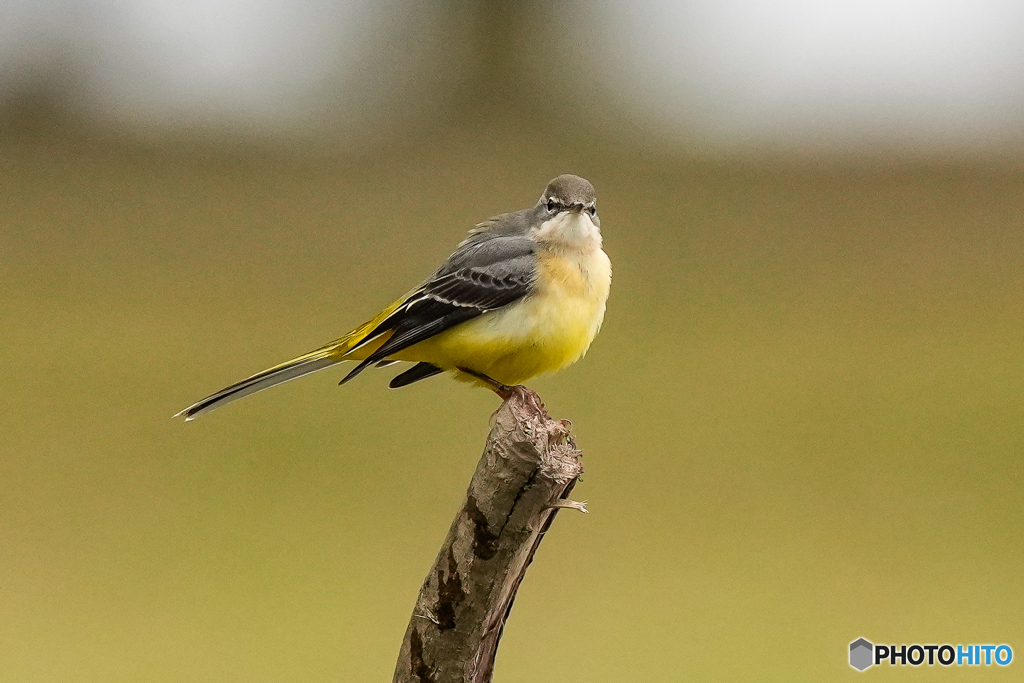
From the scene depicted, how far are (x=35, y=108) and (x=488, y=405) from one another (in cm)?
741

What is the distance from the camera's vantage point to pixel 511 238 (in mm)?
3607

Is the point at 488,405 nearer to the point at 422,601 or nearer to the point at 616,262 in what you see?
the point at 616,262

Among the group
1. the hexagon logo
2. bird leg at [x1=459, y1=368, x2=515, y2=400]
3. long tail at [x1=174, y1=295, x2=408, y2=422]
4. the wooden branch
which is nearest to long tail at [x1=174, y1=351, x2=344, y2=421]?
long tail at [x1=174, y1=295, x2=408, y2=422]

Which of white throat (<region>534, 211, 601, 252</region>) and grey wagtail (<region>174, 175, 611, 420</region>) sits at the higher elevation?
white throat (<region>534, 211, 601, 252</region>)

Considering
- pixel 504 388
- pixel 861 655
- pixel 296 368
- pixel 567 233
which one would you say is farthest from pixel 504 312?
pixel 861 655

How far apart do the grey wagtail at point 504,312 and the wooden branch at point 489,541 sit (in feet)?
2.83

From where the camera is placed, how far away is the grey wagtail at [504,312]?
3318 millimetres

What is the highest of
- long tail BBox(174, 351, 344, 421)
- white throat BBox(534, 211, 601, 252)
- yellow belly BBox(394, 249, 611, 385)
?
white throat BBox(534, 211, 601, 252)

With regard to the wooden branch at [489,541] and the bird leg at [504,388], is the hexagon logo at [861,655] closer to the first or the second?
the bird leg at [504,388]

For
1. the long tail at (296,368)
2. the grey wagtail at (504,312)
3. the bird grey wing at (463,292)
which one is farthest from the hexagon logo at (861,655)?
the long tail at (296,368)

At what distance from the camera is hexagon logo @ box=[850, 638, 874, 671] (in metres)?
4.88

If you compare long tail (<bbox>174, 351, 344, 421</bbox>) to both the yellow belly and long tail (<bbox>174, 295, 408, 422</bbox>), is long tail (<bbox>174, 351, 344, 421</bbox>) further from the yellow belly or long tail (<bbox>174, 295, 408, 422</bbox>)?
the yellow belly

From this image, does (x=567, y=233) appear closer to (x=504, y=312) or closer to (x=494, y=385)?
(x=504, y=312)

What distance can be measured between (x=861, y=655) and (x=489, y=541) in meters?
3.32
